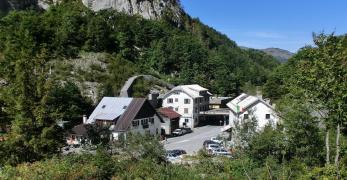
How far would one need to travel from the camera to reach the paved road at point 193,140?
35844mm

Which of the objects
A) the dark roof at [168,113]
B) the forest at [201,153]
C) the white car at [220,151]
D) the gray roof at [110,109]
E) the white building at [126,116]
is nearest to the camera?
the forest at [201,153]

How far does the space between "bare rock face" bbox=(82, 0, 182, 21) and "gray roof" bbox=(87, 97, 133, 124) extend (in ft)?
172

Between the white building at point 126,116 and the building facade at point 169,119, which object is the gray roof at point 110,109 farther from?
the building facade at point 169,119

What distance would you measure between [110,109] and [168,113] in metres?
9.51

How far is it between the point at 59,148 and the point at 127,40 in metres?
58.4

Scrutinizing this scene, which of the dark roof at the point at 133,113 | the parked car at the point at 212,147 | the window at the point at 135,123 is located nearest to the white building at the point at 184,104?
the dark roof at the point at 133,113

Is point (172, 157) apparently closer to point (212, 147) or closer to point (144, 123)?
Result: point (212, 147)

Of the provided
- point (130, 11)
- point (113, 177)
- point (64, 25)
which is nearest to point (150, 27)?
point (130, 11)

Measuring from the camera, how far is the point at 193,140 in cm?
4053

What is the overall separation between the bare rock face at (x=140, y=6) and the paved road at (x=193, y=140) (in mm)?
50552

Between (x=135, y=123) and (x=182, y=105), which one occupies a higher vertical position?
(x=182, y=105)

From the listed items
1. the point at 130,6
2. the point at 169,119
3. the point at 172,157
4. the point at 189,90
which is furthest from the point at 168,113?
the point at 130,6

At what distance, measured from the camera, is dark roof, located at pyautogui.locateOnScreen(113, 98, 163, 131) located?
37281 millimetres

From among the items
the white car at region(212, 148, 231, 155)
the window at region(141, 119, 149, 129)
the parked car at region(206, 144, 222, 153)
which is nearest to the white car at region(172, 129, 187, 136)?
Result: the window at region(141, 119, 149, 129)
